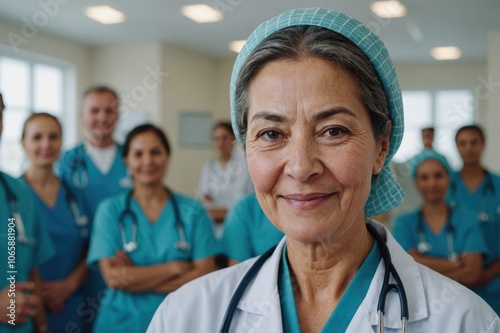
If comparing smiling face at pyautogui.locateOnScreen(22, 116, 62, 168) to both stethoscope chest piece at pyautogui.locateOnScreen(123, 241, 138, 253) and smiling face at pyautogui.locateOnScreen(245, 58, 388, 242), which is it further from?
smiling face at pyautogui.locateOnScreen(245, 58, 388, 242)

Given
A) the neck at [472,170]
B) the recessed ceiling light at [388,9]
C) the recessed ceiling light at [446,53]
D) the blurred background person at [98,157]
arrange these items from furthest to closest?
1. the recessed ceiling light at [446,53]
2. the recessed ceiling light at [388,9]
3. the neck at [472,170]
4. the blurred background person at [98,157]

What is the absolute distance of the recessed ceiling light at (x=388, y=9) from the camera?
390 cm

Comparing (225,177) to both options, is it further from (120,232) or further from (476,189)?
(120,232)

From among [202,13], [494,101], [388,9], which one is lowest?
[494,101]

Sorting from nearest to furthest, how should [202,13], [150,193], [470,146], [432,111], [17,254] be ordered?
[17,254], [150,193], [470,146], [202,13], [432,111]

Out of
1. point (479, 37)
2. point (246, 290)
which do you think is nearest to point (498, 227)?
point (246, 290)

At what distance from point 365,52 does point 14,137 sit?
4617 millimetres

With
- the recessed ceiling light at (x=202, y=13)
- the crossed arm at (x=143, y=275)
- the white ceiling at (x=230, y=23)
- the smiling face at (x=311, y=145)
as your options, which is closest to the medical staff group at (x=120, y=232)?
the crossed arm at (x=143, y=275)

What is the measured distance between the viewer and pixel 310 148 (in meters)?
0.83

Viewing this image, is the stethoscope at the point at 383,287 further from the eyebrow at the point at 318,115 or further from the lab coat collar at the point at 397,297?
the eyebrow at the point at 318,115

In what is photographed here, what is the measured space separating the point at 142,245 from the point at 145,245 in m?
0.01

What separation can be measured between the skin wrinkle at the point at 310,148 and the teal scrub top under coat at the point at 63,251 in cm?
163

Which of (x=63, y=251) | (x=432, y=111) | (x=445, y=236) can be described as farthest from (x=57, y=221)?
(x=432, y=111)

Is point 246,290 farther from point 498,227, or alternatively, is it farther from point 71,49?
point 71,49
